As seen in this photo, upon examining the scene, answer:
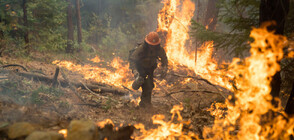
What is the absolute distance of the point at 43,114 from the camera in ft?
13.9

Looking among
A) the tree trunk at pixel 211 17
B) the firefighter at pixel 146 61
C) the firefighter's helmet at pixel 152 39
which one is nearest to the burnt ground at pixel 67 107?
the firefighter at pixel 146 61

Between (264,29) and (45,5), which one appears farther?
(45,5)

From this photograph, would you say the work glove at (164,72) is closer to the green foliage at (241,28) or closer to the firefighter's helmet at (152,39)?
the firefighter's helmet at (152,39)

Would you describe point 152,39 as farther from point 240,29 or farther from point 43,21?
point 43,21

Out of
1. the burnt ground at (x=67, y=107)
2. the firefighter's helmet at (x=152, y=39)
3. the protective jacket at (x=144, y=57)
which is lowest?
the burnt ground at (x=67, y=107)

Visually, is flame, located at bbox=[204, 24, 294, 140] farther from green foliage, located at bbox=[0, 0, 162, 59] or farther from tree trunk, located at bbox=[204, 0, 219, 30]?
green foliage, located at bbox=[0, 0, 162, 59]

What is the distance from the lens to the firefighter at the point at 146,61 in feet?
19.0

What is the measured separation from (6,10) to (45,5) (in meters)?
2.09

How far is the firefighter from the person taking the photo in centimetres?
580

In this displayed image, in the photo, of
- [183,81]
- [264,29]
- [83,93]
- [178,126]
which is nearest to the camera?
[264,29]

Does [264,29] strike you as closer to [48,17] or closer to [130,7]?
[48,17]

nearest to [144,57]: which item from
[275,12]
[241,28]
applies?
[241,28]

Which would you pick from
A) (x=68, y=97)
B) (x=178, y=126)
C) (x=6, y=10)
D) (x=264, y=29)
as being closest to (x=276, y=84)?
(x=264, y=29)

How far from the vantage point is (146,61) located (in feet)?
19.5
